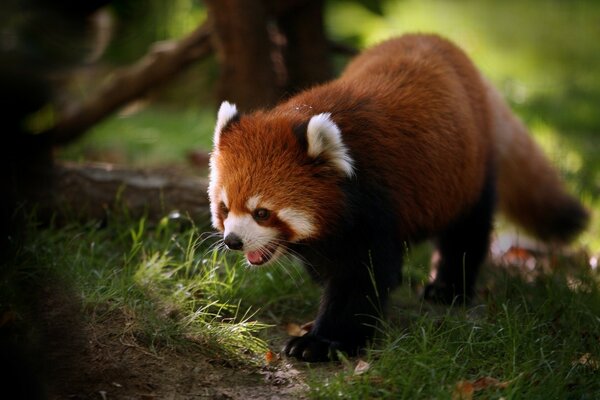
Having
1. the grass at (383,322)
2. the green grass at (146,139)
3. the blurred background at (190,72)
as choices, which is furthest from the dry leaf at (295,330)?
the green grass at (146,139)

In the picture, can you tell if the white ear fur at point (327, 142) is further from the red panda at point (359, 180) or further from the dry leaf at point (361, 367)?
the dry leaf at point (361, 367)

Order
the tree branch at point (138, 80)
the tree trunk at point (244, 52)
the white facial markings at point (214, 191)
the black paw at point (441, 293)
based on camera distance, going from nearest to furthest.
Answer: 1. the white facial markings at point (214, 191)
2. the black paw at point (441, 293)
3. the tree trunk at point (244, 52)
4. the tree branch at point (138, 80)

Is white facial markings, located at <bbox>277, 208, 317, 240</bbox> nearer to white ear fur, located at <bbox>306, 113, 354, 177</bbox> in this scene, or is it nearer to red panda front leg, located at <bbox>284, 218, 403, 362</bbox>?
red panda front leg, located at <bbox>284, 218, 403, 362</bbox>

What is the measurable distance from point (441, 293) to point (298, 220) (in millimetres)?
1534

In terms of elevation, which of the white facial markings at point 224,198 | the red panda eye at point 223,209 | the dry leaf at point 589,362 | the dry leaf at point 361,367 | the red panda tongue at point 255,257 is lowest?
the dry leaf at point 589,362

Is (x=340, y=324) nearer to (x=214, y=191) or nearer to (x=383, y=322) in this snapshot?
(x=383, y=322)

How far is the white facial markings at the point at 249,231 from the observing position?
3.91 metres

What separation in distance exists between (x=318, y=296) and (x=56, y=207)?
1863 mm

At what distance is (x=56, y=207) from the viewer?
17.5 ft

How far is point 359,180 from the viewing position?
406 centimetres

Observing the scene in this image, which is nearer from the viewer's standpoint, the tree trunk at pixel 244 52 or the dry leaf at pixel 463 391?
the dry leaf at pixel 463 391

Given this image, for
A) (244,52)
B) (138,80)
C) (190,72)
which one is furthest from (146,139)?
(244,52)

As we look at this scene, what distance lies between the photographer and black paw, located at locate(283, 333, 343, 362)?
404 cm

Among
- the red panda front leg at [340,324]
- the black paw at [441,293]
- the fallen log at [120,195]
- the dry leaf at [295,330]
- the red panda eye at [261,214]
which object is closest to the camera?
the red panda eye at [261,214]
